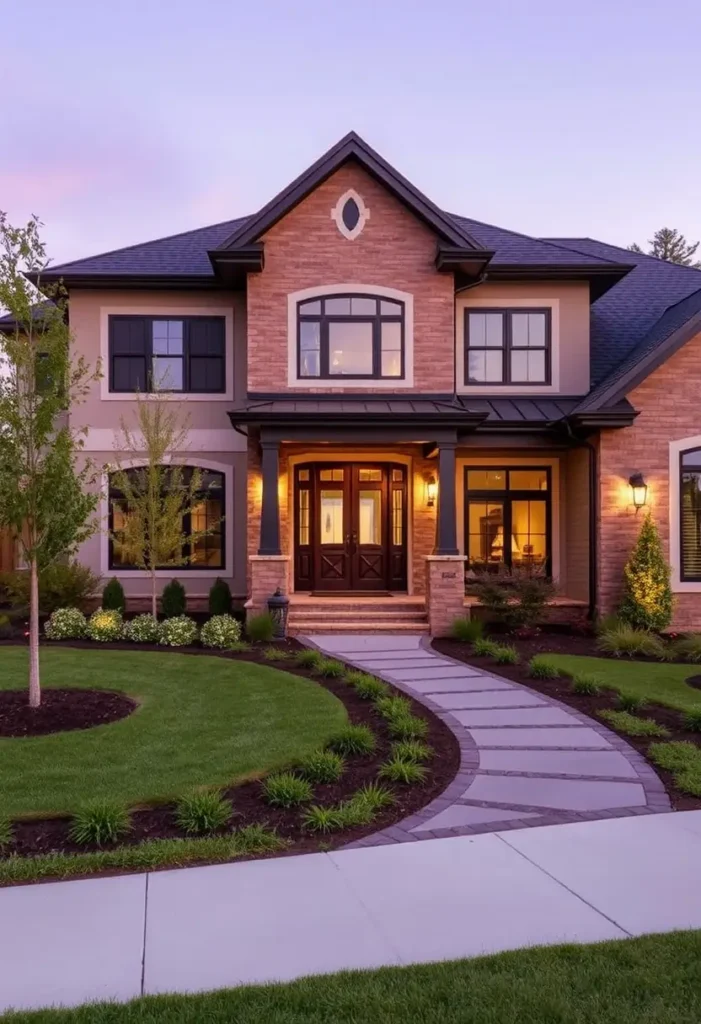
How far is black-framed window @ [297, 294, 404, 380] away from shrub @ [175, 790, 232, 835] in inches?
Answer: 414

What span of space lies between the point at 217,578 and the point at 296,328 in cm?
517

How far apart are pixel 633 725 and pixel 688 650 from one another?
4.75 meters

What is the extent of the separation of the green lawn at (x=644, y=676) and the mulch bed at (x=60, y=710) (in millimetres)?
5510

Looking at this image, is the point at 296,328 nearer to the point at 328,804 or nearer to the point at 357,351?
the point at 357,351

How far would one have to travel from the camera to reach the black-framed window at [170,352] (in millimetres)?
15164

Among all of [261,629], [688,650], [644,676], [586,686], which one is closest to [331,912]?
[586,686]

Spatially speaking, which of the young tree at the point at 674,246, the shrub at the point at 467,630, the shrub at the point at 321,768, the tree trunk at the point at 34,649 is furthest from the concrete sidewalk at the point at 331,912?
the young tree at the point at 674,246

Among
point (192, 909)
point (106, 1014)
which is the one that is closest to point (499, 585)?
point (192, 909)

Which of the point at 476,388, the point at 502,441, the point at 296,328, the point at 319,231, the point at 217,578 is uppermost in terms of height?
the point at 319,231

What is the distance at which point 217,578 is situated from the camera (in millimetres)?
15109

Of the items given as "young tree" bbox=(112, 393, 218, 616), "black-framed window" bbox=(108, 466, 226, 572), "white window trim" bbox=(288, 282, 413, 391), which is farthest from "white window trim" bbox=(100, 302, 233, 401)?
"white window trim" bbox=(288, 282, 413, 391)

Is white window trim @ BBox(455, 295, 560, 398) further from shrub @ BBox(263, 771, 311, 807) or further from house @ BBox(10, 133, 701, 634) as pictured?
shrub @ BBox(263, 771, 311, 807)

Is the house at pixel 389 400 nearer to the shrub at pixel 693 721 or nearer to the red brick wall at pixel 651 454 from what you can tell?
the red brick wall at pixel 651 454

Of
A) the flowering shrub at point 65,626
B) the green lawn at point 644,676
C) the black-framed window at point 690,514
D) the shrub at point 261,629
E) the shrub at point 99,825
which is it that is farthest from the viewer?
the black-framed window at point 690,514
